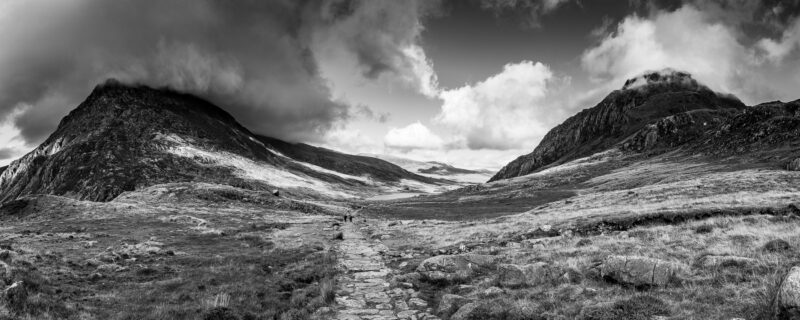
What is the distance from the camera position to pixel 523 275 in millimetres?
17094

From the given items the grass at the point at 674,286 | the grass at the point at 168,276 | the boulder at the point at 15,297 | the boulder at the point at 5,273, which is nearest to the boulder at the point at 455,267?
the grass at the point at 674,286

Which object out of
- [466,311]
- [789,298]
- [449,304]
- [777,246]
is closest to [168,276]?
[449,304]

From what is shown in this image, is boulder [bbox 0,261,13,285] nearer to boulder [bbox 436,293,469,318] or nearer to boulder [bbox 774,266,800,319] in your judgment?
boulder [bbox 436,293,469,318]

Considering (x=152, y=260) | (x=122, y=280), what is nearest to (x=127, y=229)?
(x=152, y=260)

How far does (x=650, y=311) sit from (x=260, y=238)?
3687cm

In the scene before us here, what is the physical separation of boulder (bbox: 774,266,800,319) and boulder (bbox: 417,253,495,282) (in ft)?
37.2

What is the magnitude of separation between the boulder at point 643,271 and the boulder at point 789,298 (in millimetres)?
4129

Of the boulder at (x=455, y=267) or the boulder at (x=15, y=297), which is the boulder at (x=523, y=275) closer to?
the boulder at (x=455, y=267)

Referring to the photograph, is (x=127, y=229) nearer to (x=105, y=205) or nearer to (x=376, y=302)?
(x=105, y=205)

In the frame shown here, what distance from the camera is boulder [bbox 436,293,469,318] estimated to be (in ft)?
48.3

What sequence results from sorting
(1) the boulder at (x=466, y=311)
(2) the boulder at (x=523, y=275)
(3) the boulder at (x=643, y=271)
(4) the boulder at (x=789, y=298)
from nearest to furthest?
(4) the boulder at (x=789, y=298)
(1) the boulder at (x=466, y=311)
(3) the boulder at (x=643, y=271)
(2) the boulder at (x=523, y=275)

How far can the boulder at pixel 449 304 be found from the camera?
1471cm

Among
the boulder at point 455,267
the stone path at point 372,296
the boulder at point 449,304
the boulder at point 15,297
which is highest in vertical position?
the boulder at point 15,297

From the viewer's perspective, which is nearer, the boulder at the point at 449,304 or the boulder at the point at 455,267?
the boulder at the point at 449,304
